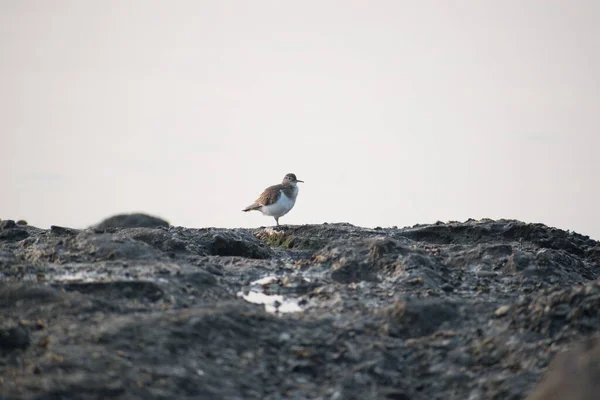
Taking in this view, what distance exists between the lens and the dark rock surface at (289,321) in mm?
6246

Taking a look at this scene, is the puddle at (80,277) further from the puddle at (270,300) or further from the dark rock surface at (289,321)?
the puddle at (270,300)

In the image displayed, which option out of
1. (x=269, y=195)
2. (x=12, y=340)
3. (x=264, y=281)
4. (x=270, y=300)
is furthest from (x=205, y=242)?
(x=12, y=340)

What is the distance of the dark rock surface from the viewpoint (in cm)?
625

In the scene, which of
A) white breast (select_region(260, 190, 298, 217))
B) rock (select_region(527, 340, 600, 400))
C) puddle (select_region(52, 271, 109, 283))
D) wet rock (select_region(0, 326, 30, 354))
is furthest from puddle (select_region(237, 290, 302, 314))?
white breast (select_region(260, 190, 298, 217))

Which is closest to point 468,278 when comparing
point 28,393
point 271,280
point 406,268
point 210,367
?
point 406,268

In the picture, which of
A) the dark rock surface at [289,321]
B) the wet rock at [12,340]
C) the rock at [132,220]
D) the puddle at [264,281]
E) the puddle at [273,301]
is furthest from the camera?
the rock at [132,220]

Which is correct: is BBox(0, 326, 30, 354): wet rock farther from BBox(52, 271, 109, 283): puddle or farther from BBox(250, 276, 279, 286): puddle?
BBox(250, 276, 279, 286): puddle

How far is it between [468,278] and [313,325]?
3.35 metres

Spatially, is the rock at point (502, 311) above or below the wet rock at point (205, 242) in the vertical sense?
below

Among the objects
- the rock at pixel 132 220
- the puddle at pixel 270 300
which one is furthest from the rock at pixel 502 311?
the rock at pixel 132 220

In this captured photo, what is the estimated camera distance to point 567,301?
24.3 feet

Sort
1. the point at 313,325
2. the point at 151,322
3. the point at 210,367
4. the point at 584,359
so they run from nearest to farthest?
the point at 584,359, the point at 210,367, the point at 151,322, the point at 313,325

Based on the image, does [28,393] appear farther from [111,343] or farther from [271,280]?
[271,280]

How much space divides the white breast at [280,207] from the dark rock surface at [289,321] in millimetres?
5165
